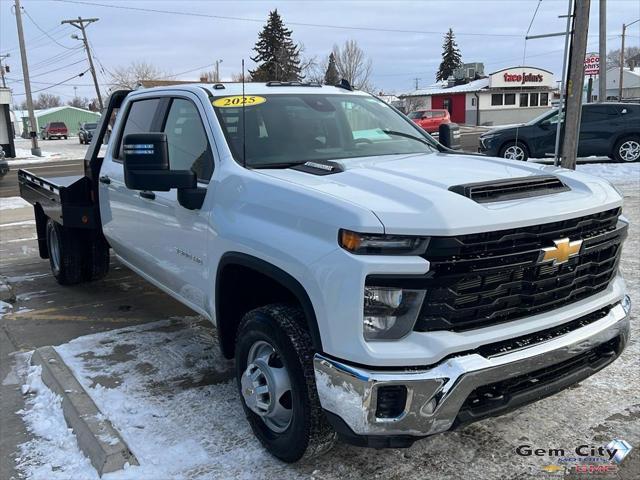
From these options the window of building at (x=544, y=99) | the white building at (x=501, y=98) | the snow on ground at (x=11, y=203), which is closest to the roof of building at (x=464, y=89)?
the white building at (x=501, y=98)

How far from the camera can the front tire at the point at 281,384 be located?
2799 millimetres

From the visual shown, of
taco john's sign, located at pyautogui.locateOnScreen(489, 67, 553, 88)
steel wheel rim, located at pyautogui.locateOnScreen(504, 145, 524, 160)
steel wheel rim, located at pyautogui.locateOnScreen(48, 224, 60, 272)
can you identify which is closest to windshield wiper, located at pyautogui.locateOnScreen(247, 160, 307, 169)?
steel wheel rim, located at pyautogui.locateOnScreen(48, 224, 60, 272)

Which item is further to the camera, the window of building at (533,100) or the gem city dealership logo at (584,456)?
the window of building at (533,100)

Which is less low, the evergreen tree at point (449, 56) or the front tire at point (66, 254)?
the evergreen tree at point (449, 56)

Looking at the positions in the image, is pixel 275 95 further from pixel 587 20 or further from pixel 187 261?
pixel 587 20

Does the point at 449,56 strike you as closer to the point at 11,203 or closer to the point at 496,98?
the point at 496,98

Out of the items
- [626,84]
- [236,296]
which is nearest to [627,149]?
[236,296]

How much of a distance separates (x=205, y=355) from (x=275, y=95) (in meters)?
2.02

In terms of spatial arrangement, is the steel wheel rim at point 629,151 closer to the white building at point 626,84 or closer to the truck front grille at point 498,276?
the truck front grille at point 498,276

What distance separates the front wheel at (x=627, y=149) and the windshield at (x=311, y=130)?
12194mm

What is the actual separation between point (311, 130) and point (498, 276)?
73.2 inches

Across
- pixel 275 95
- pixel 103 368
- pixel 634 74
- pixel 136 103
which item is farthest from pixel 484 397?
pixel 634 74

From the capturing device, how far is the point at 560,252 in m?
2.71

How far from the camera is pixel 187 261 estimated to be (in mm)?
3902
